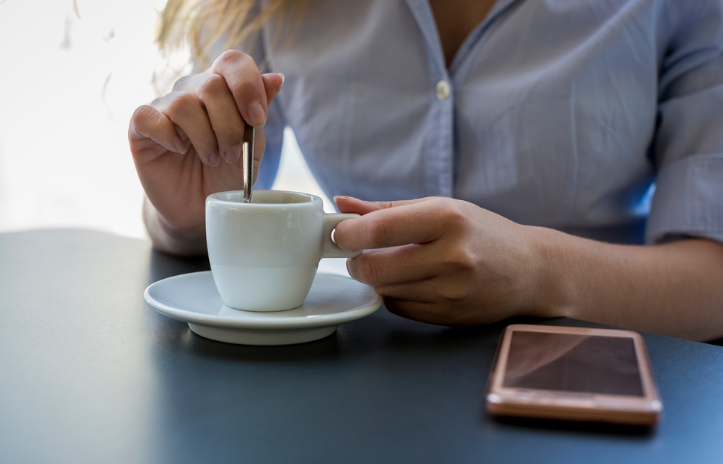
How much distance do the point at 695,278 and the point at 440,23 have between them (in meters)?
0.64

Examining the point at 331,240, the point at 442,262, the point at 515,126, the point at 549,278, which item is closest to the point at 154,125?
the point at 331,240

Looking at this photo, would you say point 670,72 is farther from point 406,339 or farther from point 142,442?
point 142,442

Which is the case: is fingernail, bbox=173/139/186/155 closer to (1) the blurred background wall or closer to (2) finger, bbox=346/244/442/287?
(2) finger, bbox=346/244/442/287

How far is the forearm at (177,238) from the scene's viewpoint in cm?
91

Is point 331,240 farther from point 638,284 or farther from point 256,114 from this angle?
point 638,284

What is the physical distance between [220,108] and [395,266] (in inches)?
10.7

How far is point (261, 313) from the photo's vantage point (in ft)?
1.93

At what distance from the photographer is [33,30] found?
6.79ft

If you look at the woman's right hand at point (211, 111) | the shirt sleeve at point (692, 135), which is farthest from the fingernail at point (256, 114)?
the shirt sleeve at point (692, 135)

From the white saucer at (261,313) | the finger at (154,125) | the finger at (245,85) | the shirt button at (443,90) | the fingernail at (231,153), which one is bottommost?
the white saucer at (261,313)

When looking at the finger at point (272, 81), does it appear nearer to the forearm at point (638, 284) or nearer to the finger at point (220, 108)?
the finger at point (220, 108)

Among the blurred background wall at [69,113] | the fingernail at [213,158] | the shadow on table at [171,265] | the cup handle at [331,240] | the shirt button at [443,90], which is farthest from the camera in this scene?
the blurred background wall at [69,113]

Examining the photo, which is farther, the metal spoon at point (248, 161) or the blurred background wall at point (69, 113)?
the blurred background wall at point (69, 113)

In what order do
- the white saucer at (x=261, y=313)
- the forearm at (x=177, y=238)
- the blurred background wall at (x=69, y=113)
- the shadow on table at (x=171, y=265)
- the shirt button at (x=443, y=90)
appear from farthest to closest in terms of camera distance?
the blurred background wall at (x=69, y=113), the shirt button at (x=443, y=90), the forearm at (x=177, y=238), the shadow on table at (x=171, y=265), the white saucer at (x=261, y=313)
